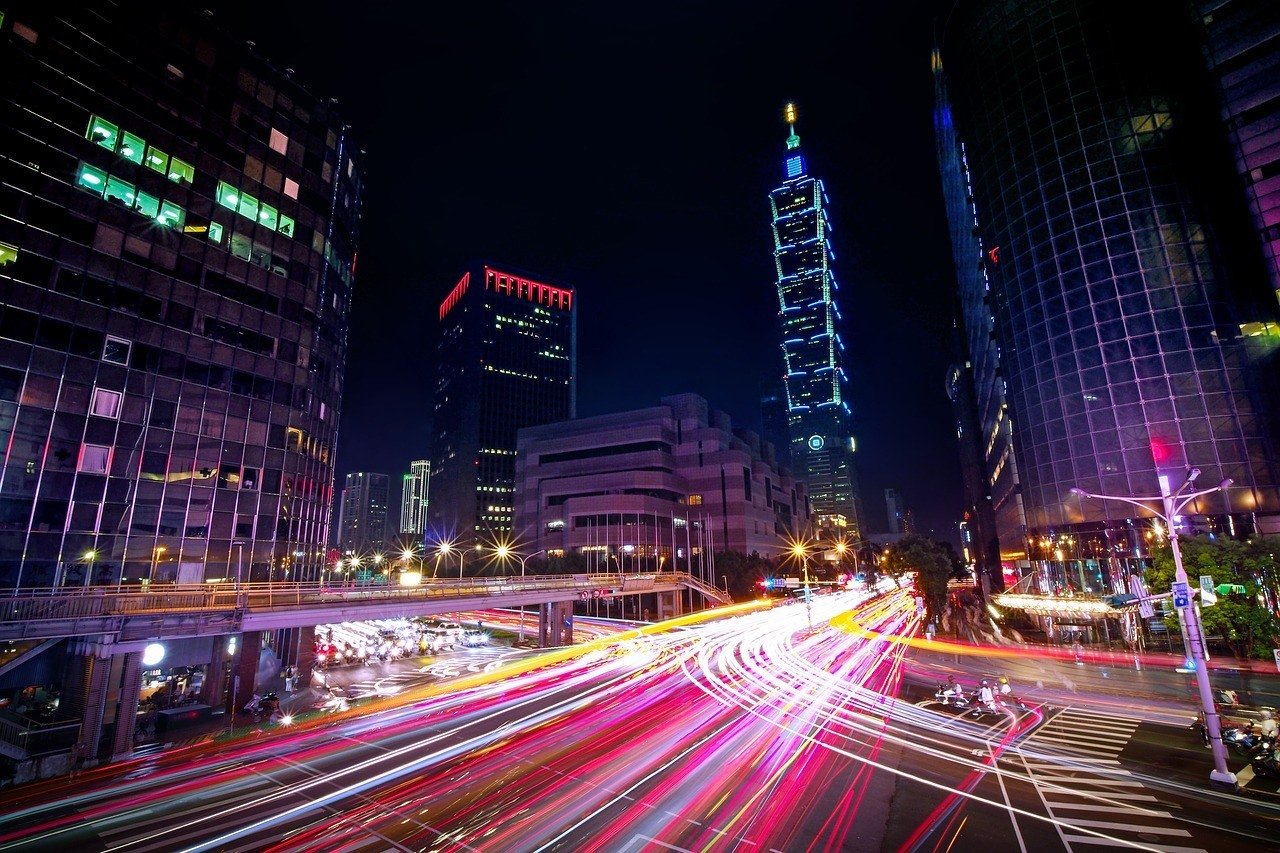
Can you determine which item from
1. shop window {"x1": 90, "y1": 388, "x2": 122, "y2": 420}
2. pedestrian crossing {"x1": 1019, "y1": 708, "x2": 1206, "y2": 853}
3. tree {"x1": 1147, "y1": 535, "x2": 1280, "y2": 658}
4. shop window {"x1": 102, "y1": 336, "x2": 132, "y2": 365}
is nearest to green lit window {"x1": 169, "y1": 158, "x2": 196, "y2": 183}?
shop window {"x1": 102, "y1": 336, "x2": 132, "y2": 365}

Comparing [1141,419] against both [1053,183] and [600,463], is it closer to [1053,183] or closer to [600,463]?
[1053,183]

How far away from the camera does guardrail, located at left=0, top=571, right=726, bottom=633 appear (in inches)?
821

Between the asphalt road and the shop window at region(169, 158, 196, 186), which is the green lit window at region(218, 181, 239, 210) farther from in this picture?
the asphalt road

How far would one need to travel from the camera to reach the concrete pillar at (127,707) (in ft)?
68.6

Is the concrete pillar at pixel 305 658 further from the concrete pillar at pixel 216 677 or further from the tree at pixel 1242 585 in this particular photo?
the tree at pixel 1242 585

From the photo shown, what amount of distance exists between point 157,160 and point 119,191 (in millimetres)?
3723

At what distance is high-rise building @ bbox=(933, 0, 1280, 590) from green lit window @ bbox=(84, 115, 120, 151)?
7984 cm

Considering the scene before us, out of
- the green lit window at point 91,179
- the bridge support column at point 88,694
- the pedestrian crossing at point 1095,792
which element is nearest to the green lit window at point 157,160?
the green lit window at point 91,179

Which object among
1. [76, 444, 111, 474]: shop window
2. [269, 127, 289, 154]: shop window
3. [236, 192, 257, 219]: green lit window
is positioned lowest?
[76, 444, 111, 474]: shop window

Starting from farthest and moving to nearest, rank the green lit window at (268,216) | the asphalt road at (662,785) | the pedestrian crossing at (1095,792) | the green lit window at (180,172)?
1. the green lit window at (268,216)
2. the green lit window at (180,172)
3. the asphalt road at (662,785)
4. the pedestrian crossing at (1095,792)

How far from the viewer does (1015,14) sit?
63781 millimetres

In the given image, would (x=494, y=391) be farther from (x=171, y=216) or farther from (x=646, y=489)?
(x=171, y=216)

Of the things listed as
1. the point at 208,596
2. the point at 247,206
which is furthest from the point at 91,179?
the point at 208,596

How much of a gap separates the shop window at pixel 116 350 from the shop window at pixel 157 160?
41.8 feet
